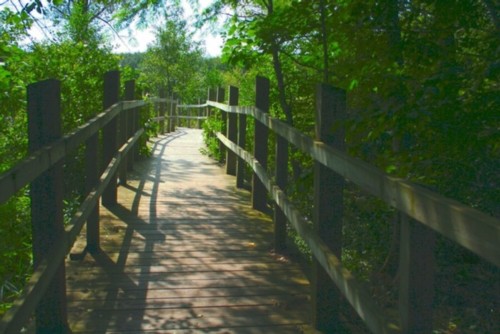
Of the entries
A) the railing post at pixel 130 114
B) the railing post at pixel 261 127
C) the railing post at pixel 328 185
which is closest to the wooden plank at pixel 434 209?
the railing post at pixel 328 185

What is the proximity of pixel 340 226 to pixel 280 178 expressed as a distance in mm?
1661

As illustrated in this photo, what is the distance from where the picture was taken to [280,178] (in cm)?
507

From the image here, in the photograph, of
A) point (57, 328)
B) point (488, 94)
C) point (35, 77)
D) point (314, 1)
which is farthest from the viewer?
point (35, 77)

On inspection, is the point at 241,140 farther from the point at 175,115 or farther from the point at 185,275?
the point at 175,115

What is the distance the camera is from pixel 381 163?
3943 mm

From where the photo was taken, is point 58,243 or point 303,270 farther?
point 303,270

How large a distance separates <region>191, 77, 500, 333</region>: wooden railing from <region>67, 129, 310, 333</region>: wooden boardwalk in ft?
1.46

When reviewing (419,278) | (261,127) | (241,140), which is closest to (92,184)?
(261,127)

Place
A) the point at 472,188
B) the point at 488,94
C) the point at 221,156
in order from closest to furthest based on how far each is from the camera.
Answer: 1. the point at 488,94
2. the point at 472,188
3. the point at 221,156

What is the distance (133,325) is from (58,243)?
2.22 feet

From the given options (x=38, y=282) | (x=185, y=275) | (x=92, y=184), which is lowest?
(x=185, y=275)

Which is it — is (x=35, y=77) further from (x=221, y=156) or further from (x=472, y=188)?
(x=472, y=188)

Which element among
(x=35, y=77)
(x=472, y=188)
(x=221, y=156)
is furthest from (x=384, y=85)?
(x=221, y=156)

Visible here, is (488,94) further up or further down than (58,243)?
further up
